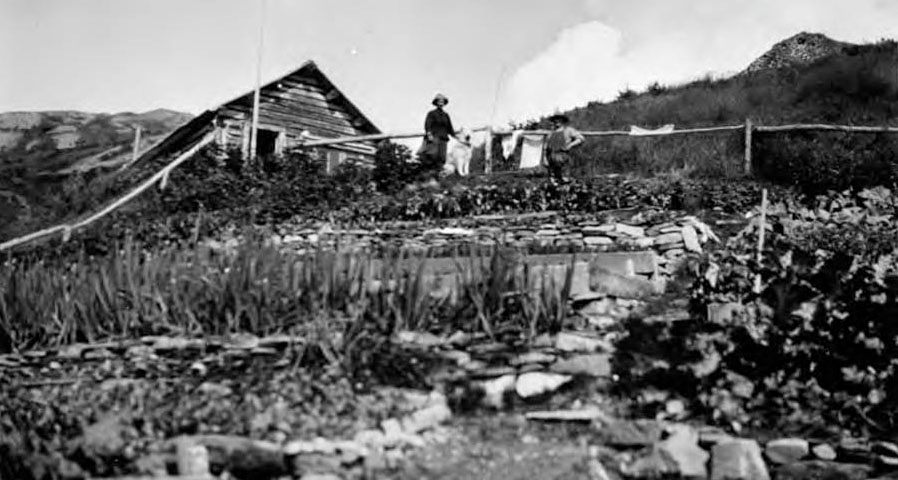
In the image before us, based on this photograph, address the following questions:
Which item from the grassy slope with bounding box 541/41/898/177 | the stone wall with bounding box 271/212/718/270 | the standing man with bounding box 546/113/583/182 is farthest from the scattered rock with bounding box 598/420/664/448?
the grassy slope with bounding box 541/41/898/177

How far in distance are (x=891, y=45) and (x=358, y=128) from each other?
14.0 m

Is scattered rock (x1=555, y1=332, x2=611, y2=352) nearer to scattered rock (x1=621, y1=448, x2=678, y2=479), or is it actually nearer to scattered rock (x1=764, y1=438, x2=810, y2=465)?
scattered rock (x1=621, y1=448, x2=678, y2=479)

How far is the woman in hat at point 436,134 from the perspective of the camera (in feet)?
48.5

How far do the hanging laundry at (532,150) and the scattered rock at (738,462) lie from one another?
12951 mm

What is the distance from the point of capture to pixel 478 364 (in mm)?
5141

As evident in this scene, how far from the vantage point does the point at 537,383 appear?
4.94 metres

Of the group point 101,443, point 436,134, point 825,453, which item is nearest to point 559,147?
point 436,134

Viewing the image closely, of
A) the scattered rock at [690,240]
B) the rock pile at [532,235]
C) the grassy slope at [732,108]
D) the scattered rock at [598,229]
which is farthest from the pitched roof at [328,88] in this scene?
the scattered rock at [690,240]

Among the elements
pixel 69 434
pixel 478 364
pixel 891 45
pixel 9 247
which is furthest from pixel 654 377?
pixel 891 45

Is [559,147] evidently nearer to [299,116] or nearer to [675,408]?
[299,116]

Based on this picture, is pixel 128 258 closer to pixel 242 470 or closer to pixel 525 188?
pixel 242 470

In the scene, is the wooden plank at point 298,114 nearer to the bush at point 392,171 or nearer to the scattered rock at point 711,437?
the bush at point 392,171

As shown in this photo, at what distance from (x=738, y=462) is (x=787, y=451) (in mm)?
299

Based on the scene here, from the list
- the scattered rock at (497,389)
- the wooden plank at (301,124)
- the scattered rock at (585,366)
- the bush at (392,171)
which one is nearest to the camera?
the scattered rock at (497,389)
